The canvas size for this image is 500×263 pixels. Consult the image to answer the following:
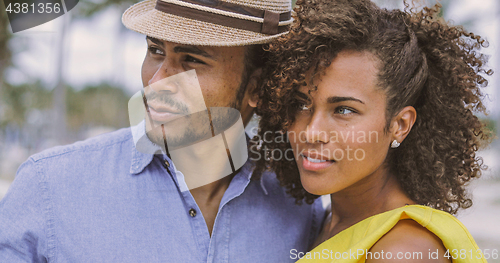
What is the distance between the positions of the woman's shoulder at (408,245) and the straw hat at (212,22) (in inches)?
44.6


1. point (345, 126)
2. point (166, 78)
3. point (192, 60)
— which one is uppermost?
point (345, 126)

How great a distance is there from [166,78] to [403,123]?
4.02ft

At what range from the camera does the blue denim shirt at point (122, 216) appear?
1774 mm

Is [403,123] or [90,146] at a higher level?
[403,123]

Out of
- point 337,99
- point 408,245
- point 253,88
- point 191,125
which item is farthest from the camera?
point 253,88

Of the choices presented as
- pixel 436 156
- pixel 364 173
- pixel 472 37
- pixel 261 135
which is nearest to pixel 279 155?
pixel 261 135

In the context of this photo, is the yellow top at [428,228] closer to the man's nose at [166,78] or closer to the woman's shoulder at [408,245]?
the woman's shoulder at [408,245]

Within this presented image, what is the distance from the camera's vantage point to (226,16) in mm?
2045

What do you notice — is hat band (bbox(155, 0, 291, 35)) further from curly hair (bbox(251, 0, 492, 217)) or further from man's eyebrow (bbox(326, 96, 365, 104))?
man's eyebrow (bbox(326, 96, 365, 104))

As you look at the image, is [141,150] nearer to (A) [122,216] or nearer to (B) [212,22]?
(A) [122,216]

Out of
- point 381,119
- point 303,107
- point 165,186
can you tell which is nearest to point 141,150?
point 165,186

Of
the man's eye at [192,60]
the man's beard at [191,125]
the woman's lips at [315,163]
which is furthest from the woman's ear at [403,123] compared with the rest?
the man's eye at [192,60]

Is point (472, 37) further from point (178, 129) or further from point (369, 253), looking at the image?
point (178, 129)

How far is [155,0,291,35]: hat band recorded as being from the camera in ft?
6.62
